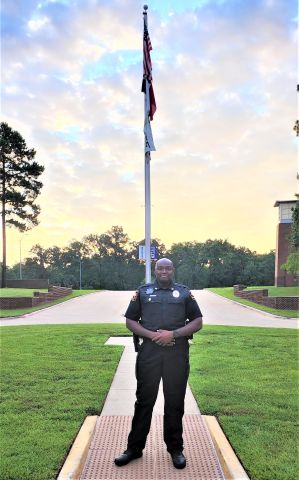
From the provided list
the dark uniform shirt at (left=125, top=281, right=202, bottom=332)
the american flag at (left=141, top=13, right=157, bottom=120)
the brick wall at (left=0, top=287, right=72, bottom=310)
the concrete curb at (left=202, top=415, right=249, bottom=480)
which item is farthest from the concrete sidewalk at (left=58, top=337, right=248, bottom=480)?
the brick wall at (left=0, top=287, right=72, bottom=310)

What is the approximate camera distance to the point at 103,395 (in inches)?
253

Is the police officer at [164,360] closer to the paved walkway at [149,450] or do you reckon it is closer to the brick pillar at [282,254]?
the paved walkway at [149,450]

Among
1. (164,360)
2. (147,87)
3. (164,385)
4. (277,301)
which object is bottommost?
(277,301)

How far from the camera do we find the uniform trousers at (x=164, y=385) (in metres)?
4.14

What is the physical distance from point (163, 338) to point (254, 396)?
306 centimetres

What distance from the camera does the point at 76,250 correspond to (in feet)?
326

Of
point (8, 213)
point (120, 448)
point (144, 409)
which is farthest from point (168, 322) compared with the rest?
point (8, 213)

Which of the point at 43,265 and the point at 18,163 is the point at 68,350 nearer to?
the point at 18,163

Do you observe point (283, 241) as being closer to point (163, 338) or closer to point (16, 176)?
point (16, 176)

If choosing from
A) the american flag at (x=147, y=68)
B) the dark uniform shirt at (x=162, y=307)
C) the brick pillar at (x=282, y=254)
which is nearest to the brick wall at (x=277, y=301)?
the american flag at (x=147, y=68)

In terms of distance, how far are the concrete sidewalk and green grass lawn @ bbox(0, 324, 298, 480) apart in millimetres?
154

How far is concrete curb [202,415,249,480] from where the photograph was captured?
3.85 m

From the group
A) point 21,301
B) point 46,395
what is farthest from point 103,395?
point 21,301

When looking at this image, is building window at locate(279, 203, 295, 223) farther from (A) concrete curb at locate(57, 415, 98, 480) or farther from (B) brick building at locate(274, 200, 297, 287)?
(A) concrete curb at locate(57, 415, 98, 480)
